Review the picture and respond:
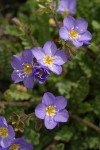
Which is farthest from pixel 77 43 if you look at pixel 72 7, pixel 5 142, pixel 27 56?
pixel 72 7

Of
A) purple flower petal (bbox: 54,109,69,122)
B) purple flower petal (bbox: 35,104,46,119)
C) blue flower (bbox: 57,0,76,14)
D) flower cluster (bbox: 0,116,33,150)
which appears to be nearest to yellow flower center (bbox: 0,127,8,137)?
flower cluster (bbox: 0,116,33,150)

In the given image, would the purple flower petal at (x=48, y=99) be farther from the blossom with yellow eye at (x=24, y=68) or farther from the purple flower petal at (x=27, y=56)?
the purple flower petal at (x=27, y=56)

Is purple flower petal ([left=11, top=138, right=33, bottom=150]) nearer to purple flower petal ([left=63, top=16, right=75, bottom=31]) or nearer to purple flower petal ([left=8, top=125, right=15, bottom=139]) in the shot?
purple flower petal ([left=8, top=125, right=15, bottom=139])

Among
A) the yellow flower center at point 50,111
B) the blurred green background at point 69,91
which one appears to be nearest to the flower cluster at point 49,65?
the yellow flower center at point 50,111

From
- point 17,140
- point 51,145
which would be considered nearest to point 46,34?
point 51,145

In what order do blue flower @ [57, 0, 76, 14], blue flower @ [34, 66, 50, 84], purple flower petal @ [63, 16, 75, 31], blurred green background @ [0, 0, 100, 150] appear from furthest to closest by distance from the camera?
blue flower @ [57, 0, 76, 14]
blurred green background @ [0, 0, 100, 150]
purple flower petal @ [63, 16, 75, 31]
blue flower @ [34, 66, 50, 84]

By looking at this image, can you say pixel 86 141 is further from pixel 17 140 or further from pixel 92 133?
pixel 17 140

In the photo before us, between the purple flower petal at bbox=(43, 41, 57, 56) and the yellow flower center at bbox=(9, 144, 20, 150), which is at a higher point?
the purple flower petal at bbox=(43, 41, 57, 56)
